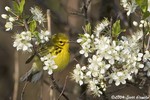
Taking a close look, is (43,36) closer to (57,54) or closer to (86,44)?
(86,44)

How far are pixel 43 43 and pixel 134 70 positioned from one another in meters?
0.48

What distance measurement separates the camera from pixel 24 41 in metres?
2.21

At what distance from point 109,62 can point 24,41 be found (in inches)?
16.6

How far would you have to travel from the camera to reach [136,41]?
231 centimetres

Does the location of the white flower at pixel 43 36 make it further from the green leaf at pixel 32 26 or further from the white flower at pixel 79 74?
the white flower at pixel 79 74

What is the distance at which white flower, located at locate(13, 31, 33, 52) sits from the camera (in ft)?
7.22

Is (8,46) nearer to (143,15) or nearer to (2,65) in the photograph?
(2,65)

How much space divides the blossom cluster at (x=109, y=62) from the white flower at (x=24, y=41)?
→ 25 cm

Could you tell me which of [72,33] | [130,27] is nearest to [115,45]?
[130,27]

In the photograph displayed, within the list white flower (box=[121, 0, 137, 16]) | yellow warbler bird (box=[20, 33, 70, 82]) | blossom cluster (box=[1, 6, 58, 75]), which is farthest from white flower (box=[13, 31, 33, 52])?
white flower (box=[121, 0, 137, 16])

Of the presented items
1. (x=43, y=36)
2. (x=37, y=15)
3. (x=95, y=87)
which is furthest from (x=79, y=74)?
(x=37, y=15)

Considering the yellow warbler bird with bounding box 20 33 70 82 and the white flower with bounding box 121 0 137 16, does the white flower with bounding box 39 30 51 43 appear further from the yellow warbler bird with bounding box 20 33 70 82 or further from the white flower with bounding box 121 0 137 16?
the white flower with bounding box 121 0 137 16

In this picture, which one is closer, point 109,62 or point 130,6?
point 109,62

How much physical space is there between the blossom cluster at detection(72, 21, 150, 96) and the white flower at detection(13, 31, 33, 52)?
0.25 meters
